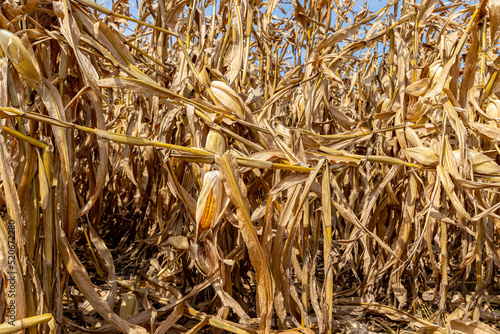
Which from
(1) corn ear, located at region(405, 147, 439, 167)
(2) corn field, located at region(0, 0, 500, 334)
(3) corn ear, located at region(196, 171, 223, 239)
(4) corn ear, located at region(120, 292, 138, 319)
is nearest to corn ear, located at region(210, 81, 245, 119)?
(2) corn field, located at region(0, 0, 500, 334)

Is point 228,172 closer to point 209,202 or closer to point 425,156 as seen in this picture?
point 209,202

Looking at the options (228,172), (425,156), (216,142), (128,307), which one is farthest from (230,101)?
(128,307)

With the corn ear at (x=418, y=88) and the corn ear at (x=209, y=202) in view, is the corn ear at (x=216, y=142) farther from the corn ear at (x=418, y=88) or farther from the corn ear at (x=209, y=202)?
the corn ear at (x=418, y=88)

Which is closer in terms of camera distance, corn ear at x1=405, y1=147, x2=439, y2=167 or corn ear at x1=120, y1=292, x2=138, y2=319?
corn ear at x1=405, y1=147, x2=439, y2=167

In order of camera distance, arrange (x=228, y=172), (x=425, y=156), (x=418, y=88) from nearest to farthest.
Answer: (x=228, y=172) < (x=425, y=156) < (x=418, y=88)

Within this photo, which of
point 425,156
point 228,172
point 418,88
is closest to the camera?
point 228,172

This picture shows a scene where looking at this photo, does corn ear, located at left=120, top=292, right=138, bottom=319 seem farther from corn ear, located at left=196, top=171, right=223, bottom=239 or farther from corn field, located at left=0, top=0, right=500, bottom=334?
corn ear, located at left=196, top=171, right=223, bottom=239

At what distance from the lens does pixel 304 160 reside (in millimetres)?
704

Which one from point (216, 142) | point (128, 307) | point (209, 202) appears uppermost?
point (216, 142)

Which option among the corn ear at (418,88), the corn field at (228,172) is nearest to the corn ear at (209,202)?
the corn field at (228,172)

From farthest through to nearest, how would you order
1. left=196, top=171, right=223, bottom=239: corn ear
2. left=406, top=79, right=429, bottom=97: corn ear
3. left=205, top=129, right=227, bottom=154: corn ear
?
left=406, top=79, right=429, bottom=97: corn ear, left=205, top=129, right=227, bottom=154: corn ear, left=196, top=171, right=223, bottom=239: corn ear

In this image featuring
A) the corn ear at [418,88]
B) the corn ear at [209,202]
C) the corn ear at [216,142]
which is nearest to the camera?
the corn ear at [209,202]

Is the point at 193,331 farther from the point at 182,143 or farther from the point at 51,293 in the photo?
the point at 182,143

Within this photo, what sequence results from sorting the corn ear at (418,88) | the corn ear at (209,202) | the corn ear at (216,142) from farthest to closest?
the corn ear at (418,88) → the corn ear at (216,142) → the corn ear at (209,202)
